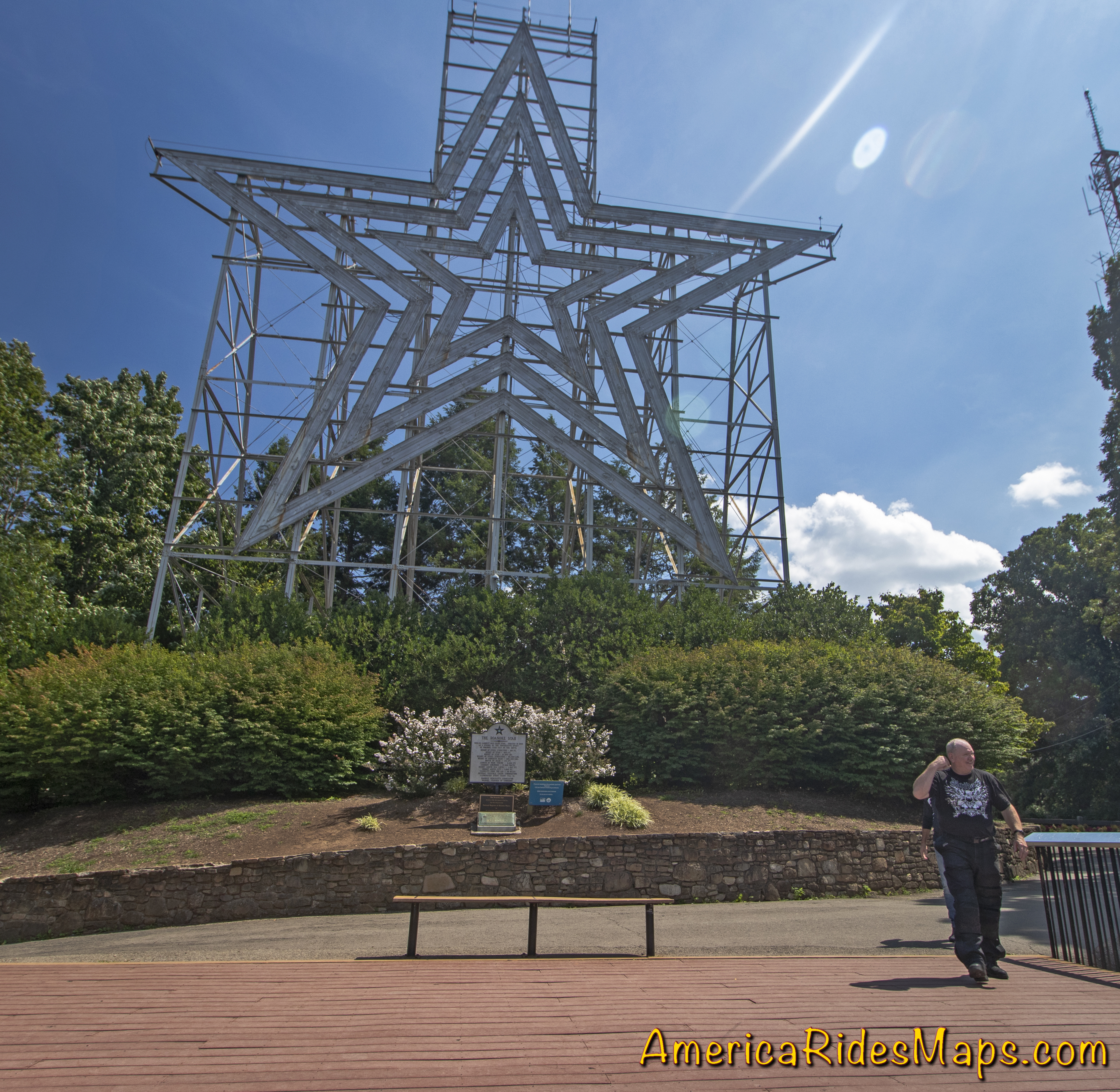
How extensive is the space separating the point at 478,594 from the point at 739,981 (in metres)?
13.7

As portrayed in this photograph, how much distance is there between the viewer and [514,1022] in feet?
14.4

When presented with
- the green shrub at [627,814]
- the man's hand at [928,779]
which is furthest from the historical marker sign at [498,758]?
the man's hand at [928,779]

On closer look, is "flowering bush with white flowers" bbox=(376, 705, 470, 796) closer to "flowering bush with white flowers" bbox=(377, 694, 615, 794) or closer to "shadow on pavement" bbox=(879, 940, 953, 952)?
"flowering bush with white flowers" bbox=(377, 694, 615, 794)

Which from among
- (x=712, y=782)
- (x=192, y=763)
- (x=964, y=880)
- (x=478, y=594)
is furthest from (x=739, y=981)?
(x=478, y=594)

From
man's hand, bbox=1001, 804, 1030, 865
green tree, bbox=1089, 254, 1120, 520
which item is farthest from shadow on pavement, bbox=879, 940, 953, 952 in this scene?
green tree, bbox=1089, 254, 1120, 520

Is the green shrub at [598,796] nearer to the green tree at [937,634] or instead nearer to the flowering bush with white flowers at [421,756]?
the flowering bush with white flowers at [421,756]

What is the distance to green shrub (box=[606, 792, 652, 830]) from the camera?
12055 millimetres

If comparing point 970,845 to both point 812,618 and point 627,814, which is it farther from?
point 812,618

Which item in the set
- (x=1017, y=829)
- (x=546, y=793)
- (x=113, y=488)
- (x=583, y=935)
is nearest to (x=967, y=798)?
(x=1017, y=829)

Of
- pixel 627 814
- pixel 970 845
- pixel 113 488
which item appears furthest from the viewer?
pixel 113 488

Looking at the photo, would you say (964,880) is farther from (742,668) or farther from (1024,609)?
(1024,609)

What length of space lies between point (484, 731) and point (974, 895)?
29.8ft

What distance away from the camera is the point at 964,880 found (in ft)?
18.5

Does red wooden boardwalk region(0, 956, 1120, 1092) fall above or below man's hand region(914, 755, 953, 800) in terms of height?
below
